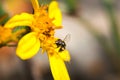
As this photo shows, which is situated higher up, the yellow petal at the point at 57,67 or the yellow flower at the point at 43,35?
the yellow flower at the point at 43,35

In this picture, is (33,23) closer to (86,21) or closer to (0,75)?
(0,75)

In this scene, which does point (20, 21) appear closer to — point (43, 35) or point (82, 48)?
point (43, 35)

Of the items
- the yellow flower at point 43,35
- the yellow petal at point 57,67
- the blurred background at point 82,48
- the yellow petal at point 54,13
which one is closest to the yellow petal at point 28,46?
the yellow flower at point 43,35

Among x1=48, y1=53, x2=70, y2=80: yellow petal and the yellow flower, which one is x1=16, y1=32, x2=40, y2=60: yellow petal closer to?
the yellow flower

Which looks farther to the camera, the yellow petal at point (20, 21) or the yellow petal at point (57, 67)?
the yellow petal at point (57, 67)

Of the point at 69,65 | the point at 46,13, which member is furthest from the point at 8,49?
the point at 46,13

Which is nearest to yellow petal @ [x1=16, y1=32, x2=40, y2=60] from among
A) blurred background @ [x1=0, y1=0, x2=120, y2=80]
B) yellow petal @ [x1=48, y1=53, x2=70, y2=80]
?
yellow petal @ [x1=48, y1=53, x2=70, y2=80]

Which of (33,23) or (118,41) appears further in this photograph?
(118,41)

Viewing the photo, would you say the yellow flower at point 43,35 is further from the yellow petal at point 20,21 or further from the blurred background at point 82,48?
the blurred background at point 82,48
